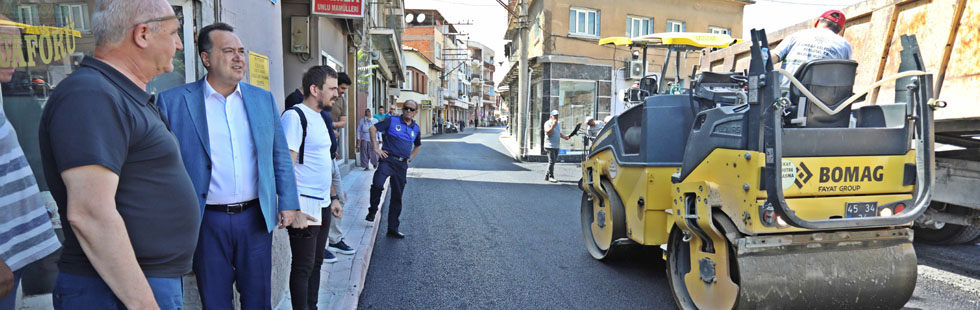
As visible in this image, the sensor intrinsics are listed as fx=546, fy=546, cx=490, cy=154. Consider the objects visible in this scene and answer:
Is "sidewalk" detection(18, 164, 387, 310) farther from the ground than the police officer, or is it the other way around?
the police officer

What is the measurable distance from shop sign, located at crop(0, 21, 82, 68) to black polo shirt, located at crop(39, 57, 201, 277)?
126 cm

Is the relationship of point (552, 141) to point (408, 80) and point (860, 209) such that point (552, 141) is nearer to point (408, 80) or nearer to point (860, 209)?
point (860, 209)

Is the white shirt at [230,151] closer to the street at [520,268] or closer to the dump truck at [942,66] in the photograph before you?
the street at [520,268]

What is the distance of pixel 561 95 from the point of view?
17922 mm

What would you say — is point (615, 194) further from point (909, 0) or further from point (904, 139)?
point (909, 0)

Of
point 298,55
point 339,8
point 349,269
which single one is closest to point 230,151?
point 349,269

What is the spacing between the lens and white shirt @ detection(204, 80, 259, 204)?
2.40 metres

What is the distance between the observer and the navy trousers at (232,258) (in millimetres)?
2426

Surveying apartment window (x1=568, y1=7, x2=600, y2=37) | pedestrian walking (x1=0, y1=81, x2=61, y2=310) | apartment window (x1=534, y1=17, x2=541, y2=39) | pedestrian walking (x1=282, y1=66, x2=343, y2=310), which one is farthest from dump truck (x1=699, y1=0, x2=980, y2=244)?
apartment window (x1=534, y1=17, x2=541, y2=39)

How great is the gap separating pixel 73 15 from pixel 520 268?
3775 millimetres

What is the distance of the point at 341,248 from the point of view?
207 inches

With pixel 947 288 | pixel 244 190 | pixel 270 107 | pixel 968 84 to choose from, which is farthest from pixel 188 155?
pixel 947 288

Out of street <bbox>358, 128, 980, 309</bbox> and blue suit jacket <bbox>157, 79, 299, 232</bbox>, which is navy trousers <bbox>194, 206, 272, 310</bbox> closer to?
blue suit jacket <bbox>157, 79, 299, 232</bbox>

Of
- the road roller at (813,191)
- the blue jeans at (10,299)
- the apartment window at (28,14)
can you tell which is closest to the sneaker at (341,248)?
the apartment window at (28,14)
